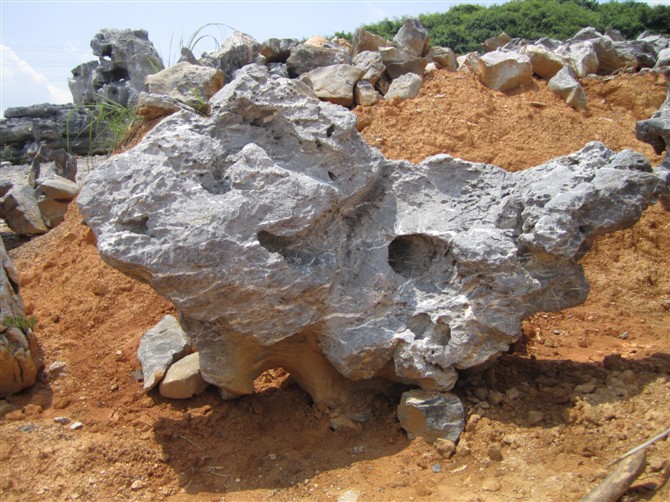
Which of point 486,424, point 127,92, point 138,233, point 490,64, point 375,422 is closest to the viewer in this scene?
point 138,233

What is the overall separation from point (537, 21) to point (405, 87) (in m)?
16.4

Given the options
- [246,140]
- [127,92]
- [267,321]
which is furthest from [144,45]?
[267,321]

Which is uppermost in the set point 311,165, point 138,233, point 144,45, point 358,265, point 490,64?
point 144,45

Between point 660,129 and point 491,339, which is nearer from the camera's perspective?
point 491,339

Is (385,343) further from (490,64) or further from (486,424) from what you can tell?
(490,64)

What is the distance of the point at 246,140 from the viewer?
11.9 ft

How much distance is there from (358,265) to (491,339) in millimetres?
863

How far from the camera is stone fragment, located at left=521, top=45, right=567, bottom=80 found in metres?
7.49

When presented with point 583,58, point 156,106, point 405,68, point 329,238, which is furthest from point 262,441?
point 583,58

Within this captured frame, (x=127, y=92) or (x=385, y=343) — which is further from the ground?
(x=127, y=92)

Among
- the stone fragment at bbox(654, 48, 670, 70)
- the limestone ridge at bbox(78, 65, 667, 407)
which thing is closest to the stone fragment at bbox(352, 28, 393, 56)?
the stone fragment at bbox(654, 48, 670, 70)

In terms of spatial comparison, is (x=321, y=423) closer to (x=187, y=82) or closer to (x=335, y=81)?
(x=187, y=82)

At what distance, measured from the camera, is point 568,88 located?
7.12 metres

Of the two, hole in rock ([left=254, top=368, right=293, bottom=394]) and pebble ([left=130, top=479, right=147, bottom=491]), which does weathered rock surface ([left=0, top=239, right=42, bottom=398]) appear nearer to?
pebble ([left=130, top=479, right=147, bottom=491])
